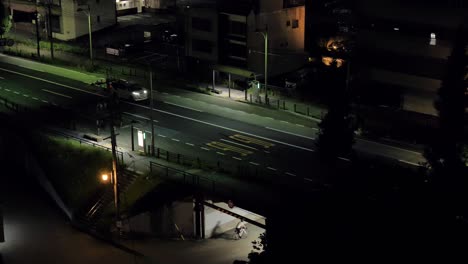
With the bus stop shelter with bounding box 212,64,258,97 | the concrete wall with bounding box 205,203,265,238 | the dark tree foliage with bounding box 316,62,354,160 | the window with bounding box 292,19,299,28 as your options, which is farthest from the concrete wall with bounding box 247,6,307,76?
the concrete wall with bounding box 205,203,265,238

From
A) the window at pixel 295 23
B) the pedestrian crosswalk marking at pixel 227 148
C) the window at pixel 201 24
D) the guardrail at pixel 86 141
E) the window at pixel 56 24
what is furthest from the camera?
the window at pixel 56 24

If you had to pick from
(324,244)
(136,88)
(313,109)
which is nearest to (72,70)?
(136,88)

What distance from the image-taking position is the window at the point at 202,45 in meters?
80.6

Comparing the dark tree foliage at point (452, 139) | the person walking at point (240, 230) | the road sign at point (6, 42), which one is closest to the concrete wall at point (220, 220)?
the person walking at point (240, 230)

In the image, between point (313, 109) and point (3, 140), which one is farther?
point (313, 109)

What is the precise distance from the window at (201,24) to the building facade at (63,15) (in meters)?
16.2

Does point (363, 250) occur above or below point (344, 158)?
above

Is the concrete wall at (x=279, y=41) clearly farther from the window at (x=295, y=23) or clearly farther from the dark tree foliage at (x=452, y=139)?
the dark tree foliage at (x=452, y=139)

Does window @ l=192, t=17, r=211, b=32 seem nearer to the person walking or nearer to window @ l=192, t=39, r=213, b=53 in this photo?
window @ l=192, t=39, r=213, b=53

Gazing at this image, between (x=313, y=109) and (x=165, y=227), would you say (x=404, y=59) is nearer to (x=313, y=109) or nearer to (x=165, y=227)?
(x=313, y=109)

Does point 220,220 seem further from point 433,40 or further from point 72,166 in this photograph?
point 433,40

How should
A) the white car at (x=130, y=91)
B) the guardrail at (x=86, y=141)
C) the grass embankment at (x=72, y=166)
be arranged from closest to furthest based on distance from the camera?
the grass embankment at (x=72, y=166) < the guardrail at (x=86, y=141) < the white car at (x=130, y=91)

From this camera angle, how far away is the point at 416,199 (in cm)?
3453

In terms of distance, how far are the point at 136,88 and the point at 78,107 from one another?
4977mm
